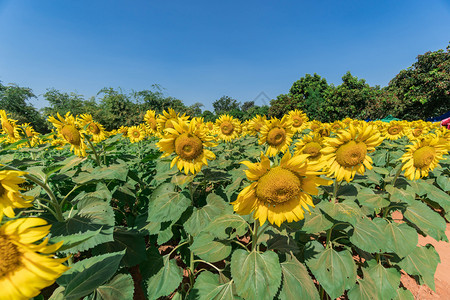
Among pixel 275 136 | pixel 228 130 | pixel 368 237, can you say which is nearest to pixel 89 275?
pixel 368 237

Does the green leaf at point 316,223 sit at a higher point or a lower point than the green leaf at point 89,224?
lower

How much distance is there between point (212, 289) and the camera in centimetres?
186

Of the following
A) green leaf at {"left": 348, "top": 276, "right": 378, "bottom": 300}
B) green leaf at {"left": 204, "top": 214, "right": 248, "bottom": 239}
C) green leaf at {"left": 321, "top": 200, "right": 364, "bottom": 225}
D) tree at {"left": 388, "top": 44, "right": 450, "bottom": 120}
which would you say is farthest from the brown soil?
tree at {"left": 388, "top": 44, "right": 450, "bottom": 120}

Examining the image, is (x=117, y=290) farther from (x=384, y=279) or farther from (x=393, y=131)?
(x=393, y=131)

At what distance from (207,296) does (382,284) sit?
2029 millimetres

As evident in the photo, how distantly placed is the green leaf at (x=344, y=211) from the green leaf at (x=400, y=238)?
558 mm

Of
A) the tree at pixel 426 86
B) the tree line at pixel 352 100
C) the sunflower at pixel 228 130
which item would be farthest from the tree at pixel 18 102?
the tree at pixel 426 86

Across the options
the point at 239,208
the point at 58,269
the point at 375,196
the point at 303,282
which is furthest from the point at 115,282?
the point at 375,196

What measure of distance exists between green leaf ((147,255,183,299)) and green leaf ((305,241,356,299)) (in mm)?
1389

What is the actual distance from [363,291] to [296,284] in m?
1.16

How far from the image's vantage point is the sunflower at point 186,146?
227 centimetres

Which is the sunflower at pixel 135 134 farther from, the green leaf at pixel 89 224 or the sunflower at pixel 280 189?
the sunflower at pixel 280 189

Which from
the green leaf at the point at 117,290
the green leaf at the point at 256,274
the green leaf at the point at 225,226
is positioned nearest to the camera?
the green leaf at the point at 256,274

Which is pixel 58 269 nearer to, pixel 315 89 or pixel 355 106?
pixel 355 106
